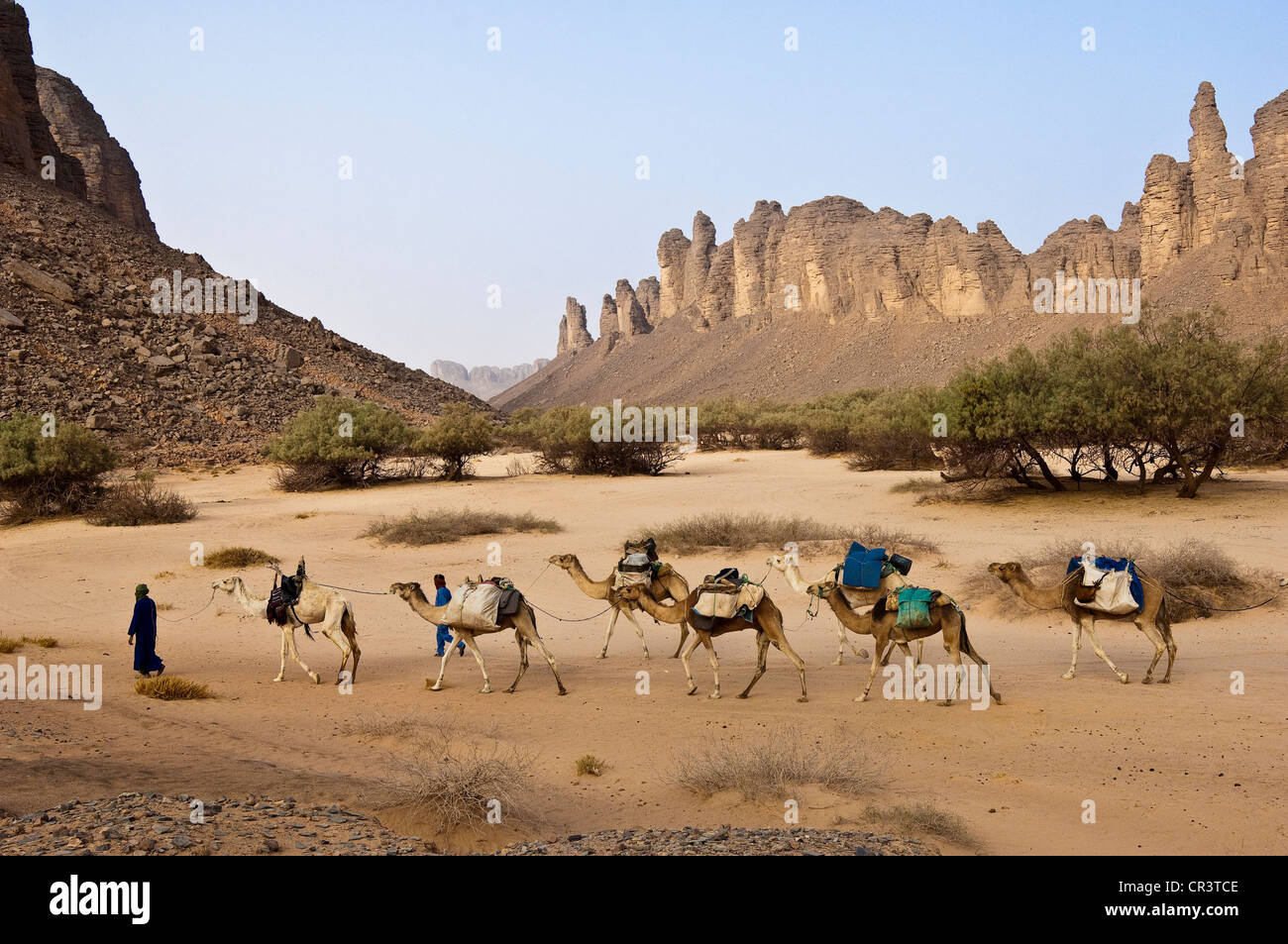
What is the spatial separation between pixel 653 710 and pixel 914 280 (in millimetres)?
111613

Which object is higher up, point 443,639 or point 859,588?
point 859,588

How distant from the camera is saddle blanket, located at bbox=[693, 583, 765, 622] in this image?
31.8 feet

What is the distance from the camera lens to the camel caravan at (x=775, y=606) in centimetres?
963

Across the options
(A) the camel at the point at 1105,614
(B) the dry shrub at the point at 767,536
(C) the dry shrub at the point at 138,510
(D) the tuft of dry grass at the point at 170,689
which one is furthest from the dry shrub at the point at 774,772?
(C) the dry shrub at the point at 138,510

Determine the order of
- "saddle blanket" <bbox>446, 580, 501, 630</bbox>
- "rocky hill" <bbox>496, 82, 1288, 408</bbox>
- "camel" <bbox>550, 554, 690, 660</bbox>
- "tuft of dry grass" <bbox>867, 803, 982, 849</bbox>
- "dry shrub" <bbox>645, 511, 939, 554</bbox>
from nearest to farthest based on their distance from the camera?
"tuft of dry grass" <bbox>867, 803, 982, 849</bbox>
"saddle blanket" <bbox>446, 580, 501, 630</bbox>
"camel" <bbox>550, 554, 690, 660</bbox>
"dry shrub" <bbox>645, 511, 939, 554</bbox>
"rocky hill" <bbox>496, 82, 1288, 408</bbox>

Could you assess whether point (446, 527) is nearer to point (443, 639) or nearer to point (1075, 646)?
point (443, 639)

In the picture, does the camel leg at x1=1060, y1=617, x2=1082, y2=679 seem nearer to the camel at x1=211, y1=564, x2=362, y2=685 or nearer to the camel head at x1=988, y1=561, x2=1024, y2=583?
the camel head at x1=988, y1=561, x2=1024, y2=583

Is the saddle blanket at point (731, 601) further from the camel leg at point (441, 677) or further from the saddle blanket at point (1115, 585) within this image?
the saddle blanket at point (1115, 585)

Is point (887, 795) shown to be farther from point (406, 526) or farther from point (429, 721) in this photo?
point (406, 526)

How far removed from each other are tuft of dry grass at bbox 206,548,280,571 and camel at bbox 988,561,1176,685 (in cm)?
1395

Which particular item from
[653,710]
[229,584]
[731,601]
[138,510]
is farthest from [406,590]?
[138,510]

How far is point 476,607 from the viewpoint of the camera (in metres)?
10.3

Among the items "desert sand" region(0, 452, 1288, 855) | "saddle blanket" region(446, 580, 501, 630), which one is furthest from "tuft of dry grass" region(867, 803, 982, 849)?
"saddle blanket" region(446, 580, 501, 630)

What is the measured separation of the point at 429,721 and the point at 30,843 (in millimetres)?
4511
